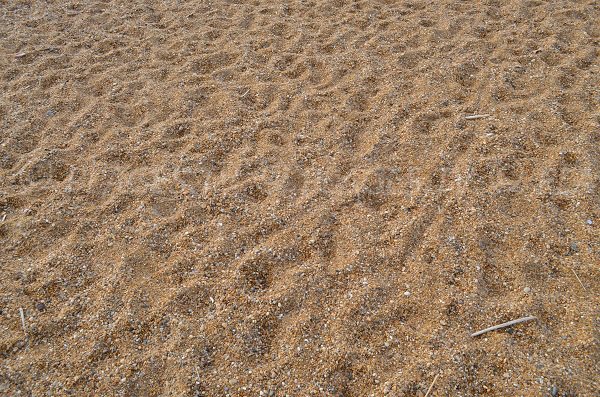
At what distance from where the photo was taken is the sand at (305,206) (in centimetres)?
206

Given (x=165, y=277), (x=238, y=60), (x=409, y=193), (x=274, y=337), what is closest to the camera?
(x=274, y=337)

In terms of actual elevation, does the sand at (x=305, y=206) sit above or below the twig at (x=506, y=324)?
above

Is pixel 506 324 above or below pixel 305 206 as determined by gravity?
below

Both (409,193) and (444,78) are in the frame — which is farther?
(444,78)

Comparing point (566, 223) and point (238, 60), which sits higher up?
point (238, 60)

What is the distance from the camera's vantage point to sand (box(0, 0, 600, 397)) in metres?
2.06

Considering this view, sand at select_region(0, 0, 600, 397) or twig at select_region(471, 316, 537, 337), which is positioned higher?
sand at select_region(0, 0, 600, 397)

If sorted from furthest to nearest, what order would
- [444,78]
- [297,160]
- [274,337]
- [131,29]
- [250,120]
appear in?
[131,29], [444,78], [250,120], [297,160], [274,337]

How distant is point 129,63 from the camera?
3.87 m

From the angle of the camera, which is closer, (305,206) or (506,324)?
(506,324)

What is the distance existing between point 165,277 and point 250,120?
1.33 m

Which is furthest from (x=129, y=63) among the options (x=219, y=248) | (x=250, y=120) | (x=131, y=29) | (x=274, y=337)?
(x=274, y=337)

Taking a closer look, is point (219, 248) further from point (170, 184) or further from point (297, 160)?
point (297, 160)

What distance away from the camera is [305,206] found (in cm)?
270
